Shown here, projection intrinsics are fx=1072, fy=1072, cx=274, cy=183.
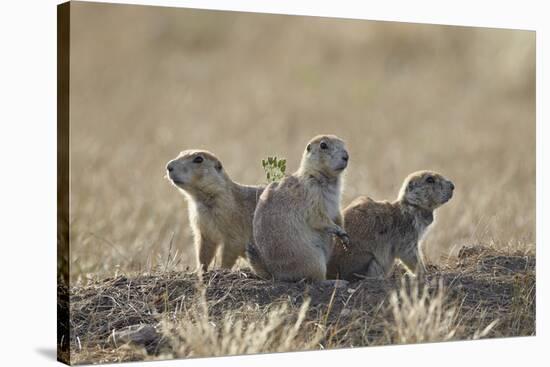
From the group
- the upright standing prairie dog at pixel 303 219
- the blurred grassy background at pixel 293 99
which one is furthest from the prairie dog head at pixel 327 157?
the blurred grassy background at pixel 293 99

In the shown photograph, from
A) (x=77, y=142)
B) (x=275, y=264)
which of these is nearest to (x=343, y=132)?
(x=77, y=142)

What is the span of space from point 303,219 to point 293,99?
9.73 meters

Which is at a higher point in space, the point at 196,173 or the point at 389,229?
the point at 196,173

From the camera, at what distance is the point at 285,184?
984cm

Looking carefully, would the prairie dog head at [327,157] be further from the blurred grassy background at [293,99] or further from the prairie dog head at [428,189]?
the blurred grassy background at [293,99]

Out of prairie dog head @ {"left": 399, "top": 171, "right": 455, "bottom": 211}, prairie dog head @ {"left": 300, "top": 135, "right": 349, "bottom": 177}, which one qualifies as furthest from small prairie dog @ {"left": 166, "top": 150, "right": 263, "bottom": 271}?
prairie dog head @ {"left": 399, "top": 171, "right": 455, "bottom": 211}

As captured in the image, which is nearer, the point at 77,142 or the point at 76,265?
the point at 76,265

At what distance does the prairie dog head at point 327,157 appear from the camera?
32.2 feet

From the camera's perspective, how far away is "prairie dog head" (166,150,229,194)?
1026cm

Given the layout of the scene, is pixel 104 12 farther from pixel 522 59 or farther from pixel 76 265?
pixel 76 265

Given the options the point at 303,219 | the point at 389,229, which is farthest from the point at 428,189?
the point at 303,219

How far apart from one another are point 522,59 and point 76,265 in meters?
10.5

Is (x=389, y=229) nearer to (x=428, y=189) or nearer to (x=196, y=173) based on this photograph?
(x=428, y=189)

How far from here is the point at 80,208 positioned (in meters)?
14.1
